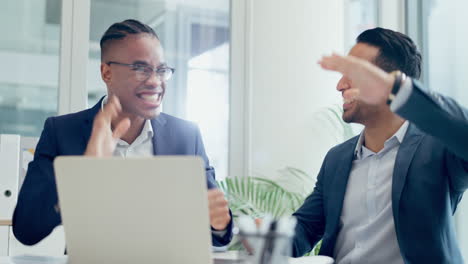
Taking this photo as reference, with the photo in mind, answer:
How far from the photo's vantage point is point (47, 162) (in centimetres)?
185

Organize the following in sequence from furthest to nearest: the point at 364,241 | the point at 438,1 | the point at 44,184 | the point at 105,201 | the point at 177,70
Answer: the point at 177,70 < the point at 438,1 < the point at 364,241 < the point at 44,184 < the point at 105,201

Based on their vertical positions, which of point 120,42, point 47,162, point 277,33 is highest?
point 277,33

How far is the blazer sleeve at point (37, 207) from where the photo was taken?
1.71 m

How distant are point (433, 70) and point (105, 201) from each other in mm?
3122

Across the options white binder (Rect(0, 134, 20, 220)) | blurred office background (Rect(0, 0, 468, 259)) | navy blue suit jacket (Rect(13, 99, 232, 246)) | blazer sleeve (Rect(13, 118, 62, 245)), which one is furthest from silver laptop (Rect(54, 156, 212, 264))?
blurred office background (Rect(0, 0, 468, 259))

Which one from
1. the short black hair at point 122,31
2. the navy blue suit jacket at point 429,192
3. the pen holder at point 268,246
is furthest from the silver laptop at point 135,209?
the short black hair at point 122,31

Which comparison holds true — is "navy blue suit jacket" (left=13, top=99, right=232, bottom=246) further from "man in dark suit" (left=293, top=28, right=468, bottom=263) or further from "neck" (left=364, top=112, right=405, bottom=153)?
"neck" (left=364, top=112, right=405, bottom=153)

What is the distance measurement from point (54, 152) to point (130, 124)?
0.26 m

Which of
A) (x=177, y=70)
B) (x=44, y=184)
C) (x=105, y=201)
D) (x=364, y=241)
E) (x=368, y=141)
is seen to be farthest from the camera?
(x=177, y=70)

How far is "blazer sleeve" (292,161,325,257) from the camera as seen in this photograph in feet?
6.59

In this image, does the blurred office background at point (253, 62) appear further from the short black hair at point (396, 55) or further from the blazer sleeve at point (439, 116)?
the blazer sleeve at point (439, 116)

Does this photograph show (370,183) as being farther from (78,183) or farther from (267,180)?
(267,180)

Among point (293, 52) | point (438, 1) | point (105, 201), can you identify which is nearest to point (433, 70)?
point (438, 1)

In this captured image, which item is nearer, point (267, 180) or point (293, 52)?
point (267, 180)
